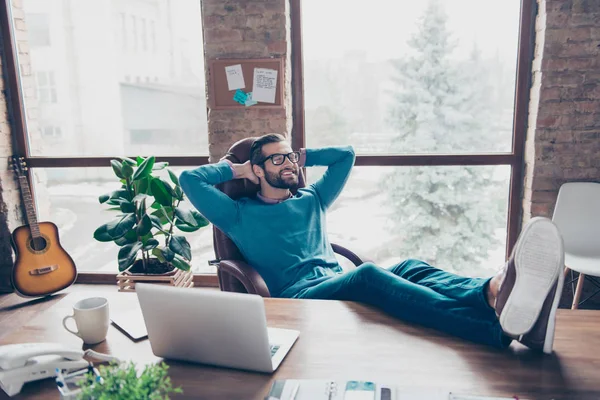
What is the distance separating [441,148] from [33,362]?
2542 millimetres

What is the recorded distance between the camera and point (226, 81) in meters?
2.94

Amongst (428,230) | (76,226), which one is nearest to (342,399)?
(428,230)

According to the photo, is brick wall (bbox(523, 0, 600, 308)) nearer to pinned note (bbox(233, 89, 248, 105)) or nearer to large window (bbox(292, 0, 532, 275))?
large window (bbox(292, 0, 532, 275))

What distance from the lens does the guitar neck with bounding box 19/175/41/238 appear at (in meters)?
3.09

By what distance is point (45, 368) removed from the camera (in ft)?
3.76

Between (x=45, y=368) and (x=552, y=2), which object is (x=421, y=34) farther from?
(x=45, y=368)

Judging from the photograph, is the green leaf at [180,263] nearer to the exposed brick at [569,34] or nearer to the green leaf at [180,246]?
the green leaf at [180,246]

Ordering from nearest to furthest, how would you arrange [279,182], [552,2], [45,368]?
[45,368] < [279,182] < [552,2]

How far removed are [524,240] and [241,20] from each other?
7.16 feet

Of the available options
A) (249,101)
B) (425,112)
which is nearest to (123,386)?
(249,101)

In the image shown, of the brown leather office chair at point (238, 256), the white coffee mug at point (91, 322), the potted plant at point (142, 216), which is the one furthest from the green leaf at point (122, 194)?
the white coffee mug at point (91, 322)

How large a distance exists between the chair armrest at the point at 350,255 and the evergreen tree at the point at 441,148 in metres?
0.99

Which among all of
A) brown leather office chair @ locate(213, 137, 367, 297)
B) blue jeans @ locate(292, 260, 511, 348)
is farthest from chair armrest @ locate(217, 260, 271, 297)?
blue jeans @ locate(292, 260, 511, 348)

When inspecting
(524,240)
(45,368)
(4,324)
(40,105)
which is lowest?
(4,324)
